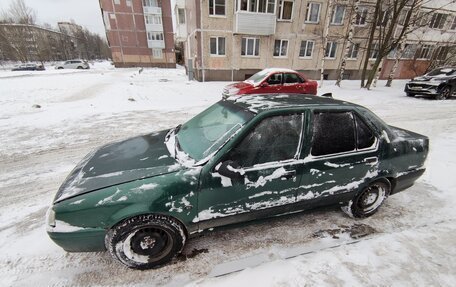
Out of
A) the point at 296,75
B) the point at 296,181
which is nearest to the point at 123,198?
the point at 296,181

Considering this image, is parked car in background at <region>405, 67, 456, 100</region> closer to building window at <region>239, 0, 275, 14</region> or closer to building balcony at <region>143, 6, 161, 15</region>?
building window at <region>239, 0, 275, 14</region>

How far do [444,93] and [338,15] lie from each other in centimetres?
1121

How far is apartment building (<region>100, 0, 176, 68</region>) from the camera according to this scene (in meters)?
36.6

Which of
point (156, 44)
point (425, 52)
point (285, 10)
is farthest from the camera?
point (156, 44)

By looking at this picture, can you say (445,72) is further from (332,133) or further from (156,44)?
(156,44)

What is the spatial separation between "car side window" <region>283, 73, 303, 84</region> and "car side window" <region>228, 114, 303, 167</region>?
7.36 meters

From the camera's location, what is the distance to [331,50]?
19.3 metres

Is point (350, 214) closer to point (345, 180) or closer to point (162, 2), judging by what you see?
point (345, 180)

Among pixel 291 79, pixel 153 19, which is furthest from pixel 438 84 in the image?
pixel 153 19

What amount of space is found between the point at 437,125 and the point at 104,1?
4629cm

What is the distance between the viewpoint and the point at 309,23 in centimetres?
1770

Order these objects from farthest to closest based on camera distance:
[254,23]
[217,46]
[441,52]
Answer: [441,52], [217,46], [254,23]

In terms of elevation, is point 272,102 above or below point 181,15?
below

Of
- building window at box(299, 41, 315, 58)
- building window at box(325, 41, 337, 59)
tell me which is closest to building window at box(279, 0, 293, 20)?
building window at box(299, 41, 315, 58)
